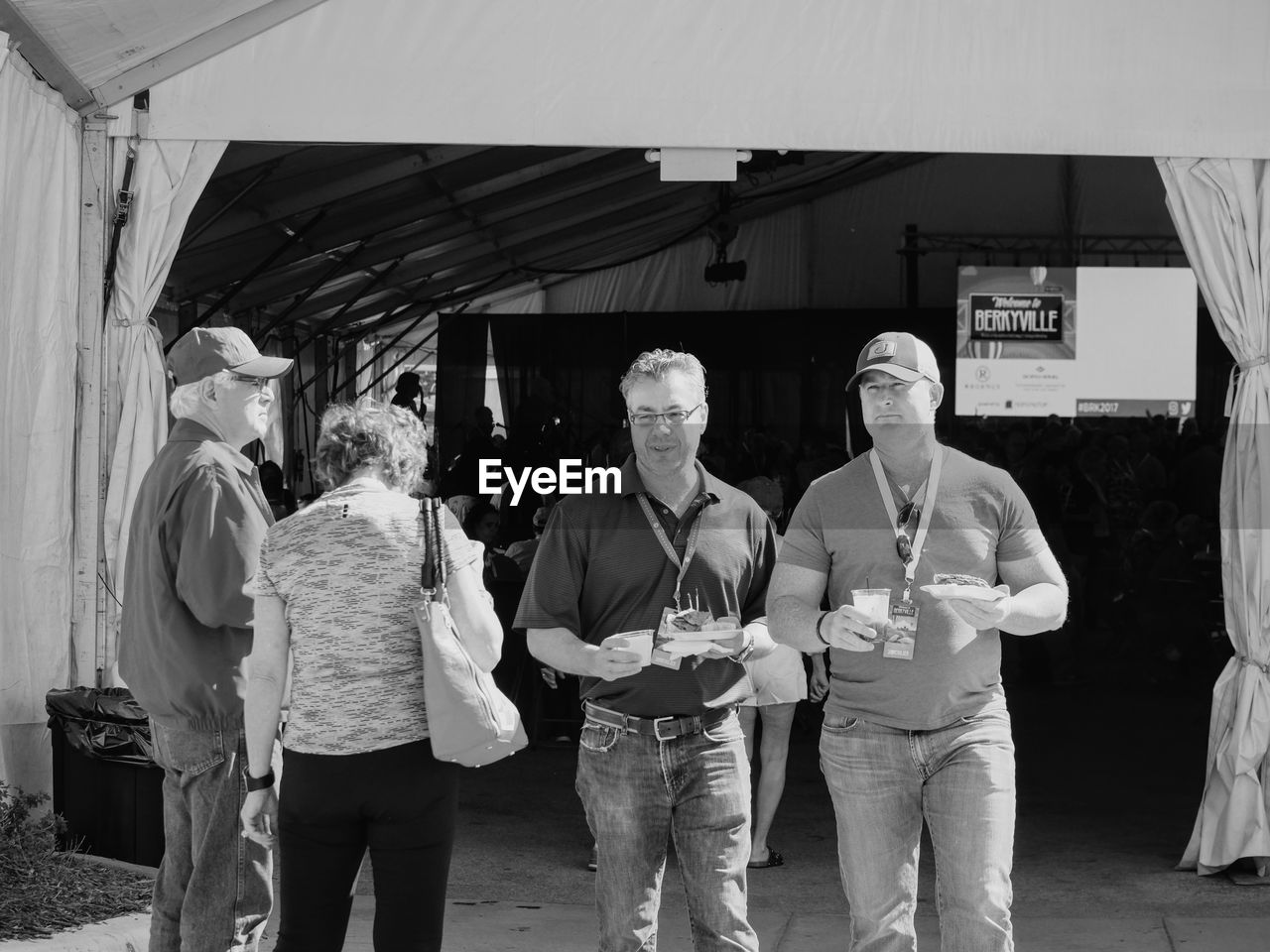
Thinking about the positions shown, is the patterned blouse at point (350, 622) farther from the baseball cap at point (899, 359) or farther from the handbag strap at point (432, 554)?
the baseball cap at point (899, 359)

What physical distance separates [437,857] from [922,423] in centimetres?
149

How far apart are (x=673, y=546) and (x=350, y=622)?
2.59 feet

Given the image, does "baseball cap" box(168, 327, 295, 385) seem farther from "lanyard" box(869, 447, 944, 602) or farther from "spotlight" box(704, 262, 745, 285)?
Result: "spotlight" box(704, 262, 745, 285)

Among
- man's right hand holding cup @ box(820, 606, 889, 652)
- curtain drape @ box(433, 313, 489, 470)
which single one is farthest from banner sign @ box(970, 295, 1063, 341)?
curtain drape @ box(433, 313, 489, 470)

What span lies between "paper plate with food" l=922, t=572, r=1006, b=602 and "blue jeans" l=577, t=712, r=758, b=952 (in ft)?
2.08

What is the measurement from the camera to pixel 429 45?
211 inches

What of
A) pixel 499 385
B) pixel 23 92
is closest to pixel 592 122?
pixel 23 92

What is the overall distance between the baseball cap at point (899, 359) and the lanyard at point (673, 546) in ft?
1.69

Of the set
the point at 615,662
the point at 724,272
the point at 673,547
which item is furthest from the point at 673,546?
the point at 724,272

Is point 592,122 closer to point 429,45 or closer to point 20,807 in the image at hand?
point 429,45

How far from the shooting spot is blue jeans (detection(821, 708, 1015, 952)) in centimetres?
314

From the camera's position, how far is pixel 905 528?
328cm

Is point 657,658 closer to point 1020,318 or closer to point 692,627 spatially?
point 692,627

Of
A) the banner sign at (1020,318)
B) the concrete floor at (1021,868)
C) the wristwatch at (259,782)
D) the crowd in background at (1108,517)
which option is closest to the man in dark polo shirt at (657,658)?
the wristwatch at (259,782)
